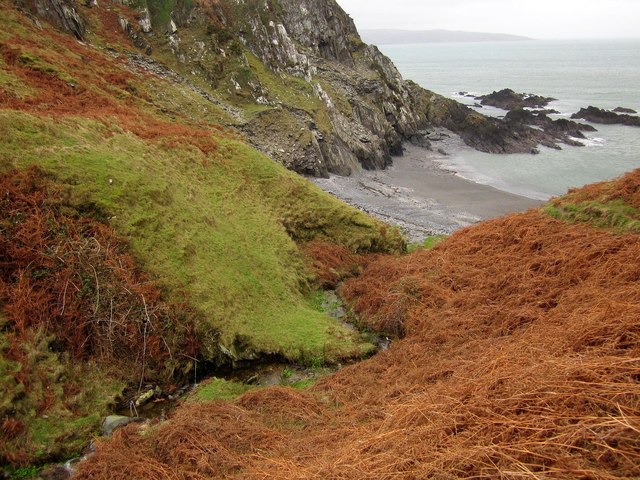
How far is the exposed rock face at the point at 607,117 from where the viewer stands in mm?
69688

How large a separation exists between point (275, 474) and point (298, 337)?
7.52 metres

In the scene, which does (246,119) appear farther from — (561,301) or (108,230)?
(561,301)

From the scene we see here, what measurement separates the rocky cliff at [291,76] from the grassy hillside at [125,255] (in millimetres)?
13563

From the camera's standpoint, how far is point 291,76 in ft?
147

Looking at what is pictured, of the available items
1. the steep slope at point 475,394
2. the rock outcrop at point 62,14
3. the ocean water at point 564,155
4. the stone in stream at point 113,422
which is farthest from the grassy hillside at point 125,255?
the ocean water at point 564,155

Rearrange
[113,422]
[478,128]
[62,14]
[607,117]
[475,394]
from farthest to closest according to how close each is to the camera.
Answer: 1. [607,117]
2. [478,128]
3. [62,14]
4. [113,422]
5. [475,394]

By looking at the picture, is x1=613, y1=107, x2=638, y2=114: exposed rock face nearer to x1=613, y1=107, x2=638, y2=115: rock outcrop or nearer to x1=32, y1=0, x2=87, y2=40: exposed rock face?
x1=613, y1=107, x2=638, y2=115: rock outcrop

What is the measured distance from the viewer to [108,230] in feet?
43.8

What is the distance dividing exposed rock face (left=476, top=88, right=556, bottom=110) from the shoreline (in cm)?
4912

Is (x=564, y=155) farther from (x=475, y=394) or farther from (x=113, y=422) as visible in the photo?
(x=113, y=422)

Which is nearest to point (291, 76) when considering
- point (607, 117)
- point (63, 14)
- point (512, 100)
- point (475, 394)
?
point (63, 14)

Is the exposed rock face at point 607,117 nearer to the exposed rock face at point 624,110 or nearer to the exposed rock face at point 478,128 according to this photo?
the exposed rock face at point 624,110

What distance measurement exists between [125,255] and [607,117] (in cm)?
8161

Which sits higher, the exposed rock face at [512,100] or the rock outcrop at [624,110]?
the exposed rock face at [512,100]
